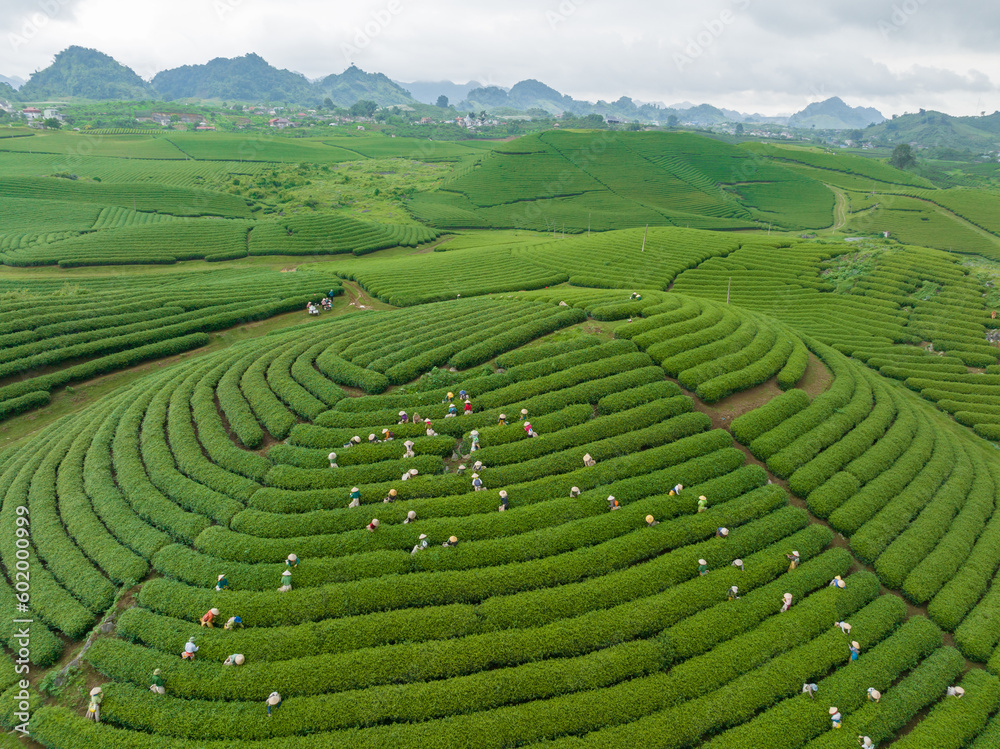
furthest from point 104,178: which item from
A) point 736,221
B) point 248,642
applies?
point 736,221

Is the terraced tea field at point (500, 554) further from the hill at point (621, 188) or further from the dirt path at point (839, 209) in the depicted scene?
the dirt path at point (839, 209)

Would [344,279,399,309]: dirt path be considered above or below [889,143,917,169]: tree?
below

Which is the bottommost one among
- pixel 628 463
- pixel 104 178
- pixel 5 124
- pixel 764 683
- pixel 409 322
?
pixel 764 683

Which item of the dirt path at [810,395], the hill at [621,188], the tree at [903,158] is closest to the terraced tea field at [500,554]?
the dirt path at [810,395]

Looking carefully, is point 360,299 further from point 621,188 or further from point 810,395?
point 621,188

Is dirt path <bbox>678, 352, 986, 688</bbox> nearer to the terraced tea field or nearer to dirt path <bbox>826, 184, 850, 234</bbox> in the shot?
the terraced tea field

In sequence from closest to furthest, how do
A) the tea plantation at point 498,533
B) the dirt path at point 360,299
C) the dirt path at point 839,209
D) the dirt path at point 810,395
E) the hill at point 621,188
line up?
the tea plantation at point 498,533 < the dirt path at point 810,395 < the dirt path at point 360,299 < the dirt path at point 839,209 < the hill at point 621,188

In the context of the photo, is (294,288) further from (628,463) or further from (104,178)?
(104,178)

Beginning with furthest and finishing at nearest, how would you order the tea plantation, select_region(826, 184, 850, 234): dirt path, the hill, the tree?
1. the tree
2. the hill
3. select_region(826, 184, 850, 234): dirt path
4. the tea plantation

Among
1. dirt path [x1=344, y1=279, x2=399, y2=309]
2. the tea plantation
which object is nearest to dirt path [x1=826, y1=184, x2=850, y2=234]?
the tea plantation
